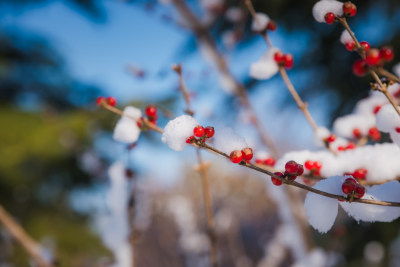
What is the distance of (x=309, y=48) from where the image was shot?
6.01ft

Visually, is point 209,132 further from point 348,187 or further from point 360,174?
point 360,174

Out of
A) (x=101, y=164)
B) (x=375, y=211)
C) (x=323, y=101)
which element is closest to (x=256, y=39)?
(x=323, y=101)

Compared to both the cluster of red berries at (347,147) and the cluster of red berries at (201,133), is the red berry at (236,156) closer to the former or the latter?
the cluster of red berries at (201,133)

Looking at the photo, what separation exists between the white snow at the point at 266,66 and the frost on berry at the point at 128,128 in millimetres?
300

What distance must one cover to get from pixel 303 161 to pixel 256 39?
158cm

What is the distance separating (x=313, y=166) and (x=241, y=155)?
0.77 ft

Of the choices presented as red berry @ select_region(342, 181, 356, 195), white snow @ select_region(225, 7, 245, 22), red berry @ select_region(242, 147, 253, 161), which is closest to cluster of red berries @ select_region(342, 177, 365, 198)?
red berry @ select_region(342, 181, 356, 195)

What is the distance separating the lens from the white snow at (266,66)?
648 mm

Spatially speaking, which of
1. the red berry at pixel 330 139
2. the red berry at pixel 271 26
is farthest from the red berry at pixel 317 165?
the red berry at pixel 271 26

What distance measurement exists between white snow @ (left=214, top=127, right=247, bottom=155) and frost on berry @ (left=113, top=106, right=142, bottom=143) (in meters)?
0.21

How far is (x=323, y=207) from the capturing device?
0.41 m

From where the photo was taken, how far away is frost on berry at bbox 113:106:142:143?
1.85 ft

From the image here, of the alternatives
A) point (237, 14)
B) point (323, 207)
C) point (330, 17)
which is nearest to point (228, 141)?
point (323, 207)

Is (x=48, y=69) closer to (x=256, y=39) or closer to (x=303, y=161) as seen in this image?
(x=256, y=39)
